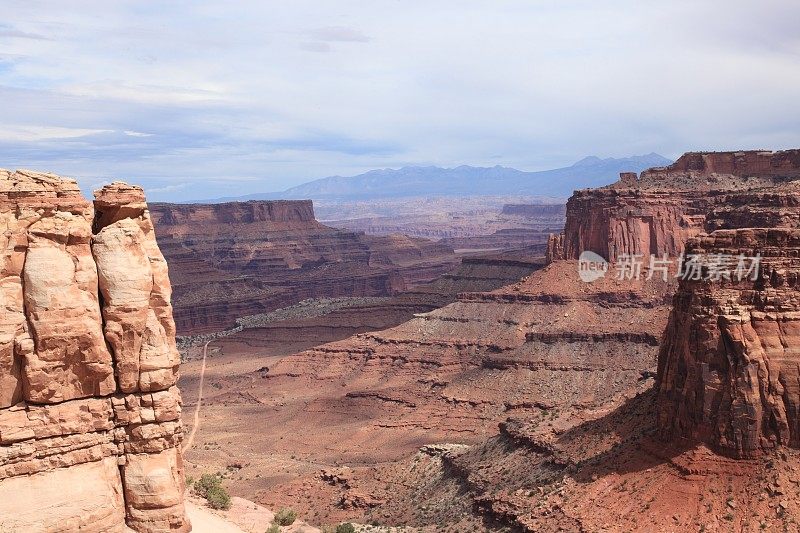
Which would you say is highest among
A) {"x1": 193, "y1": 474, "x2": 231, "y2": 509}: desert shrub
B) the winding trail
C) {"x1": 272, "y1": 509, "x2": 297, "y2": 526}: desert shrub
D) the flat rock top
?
the flat rock top

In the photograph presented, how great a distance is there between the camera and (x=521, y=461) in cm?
4397

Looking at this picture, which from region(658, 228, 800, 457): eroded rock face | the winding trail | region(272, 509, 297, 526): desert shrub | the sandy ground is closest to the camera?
the sandy ground

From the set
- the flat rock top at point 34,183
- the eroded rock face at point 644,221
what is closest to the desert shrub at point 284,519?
the flat rock top at point 34,183

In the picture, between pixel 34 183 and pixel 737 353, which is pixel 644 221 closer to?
pixel 737 353

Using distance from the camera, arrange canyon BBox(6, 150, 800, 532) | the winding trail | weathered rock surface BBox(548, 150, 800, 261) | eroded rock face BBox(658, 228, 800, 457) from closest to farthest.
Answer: canyon BBox(6, 150, 800, 532) → eroded rock face BBox(658, 228, 800, 457) → the winding trail → weathered rock surface BBox(548, 150, 800, 261)

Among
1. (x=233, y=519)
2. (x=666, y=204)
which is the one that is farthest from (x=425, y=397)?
(x=233, y=519)

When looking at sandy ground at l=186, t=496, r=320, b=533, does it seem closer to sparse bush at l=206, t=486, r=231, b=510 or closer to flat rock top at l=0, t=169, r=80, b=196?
sparse bush at l=206, t=486, r=231, b=510

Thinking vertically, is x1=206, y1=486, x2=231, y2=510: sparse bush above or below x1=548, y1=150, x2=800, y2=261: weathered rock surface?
below

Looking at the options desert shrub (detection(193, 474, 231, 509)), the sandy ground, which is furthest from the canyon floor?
desert shrub (detection(193, 474, 231, 509))

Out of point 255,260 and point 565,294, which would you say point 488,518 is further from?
point 255,260

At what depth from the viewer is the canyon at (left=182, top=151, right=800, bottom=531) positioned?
112ft

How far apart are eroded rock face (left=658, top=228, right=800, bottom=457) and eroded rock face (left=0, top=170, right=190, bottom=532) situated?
21614 millimetres

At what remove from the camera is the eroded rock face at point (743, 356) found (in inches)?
1337

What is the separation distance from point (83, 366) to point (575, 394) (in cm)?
5782
